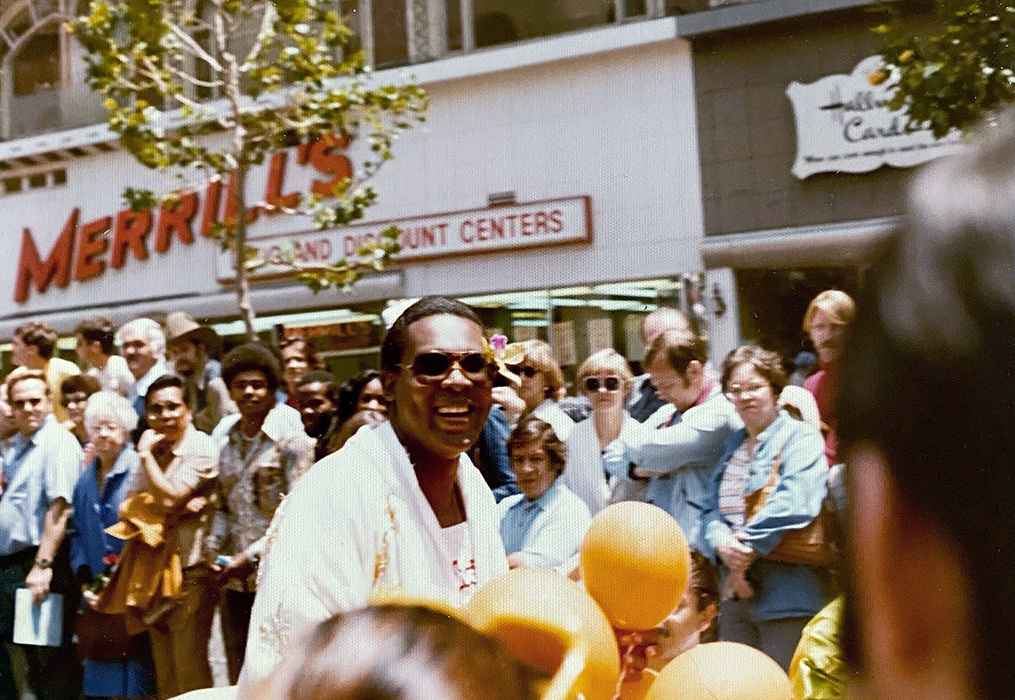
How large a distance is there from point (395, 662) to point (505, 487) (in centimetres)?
319

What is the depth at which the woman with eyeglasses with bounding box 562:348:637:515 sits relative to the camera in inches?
165

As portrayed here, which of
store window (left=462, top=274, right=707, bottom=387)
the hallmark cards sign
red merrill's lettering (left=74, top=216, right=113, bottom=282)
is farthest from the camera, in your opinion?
red merrill's lettering (left=74, top=216, right=113, bottom=282)

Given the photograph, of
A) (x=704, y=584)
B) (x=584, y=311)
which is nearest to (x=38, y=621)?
(x=704, y=584)

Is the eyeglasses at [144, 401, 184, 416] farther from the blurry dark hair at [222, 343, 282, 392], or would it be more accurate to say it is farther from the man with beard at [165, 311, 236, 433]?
the man with beard at [165, 311, 236, 433]

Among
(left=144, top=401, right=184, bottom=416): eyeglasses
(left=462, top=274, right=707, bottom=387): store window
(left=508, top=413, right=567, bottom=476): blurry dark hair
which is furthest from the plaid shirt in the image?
(left=462, top=274, right=707, bottom=387): store window

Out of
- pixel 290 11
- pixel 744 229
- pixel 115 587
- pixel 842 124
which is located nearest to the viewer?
pixel 115 587

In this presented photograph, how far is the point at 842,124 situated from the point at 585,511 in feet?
26.4

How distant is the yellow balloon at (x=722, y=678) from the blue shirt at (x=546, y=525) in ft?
3.72

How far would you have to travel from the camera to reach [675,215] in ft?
38.9

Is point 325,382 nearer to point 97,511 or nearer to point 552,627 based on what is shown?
point 97,511

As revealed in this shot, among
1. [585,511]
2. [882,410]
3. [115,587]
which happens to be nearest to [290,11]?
[115,587]

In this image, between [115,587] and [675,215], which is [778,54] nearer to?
[675,215]

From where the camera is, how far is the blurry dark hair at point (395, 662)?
95 cm

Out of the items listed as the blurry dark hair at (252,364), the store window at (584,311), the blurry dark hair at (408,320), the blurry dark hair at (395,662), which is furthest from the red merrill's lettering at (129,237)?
Answer: the blurry dark hair at (395,662)
